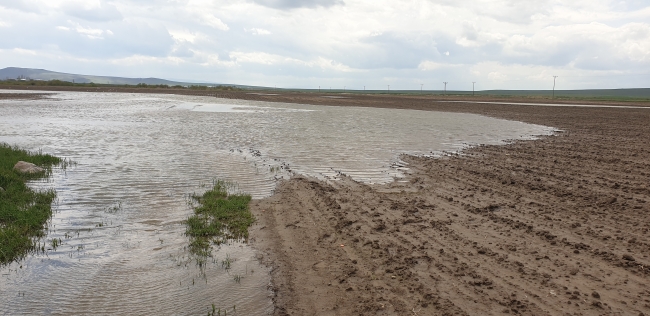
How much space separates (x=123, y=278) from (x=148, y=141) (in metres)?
14.0

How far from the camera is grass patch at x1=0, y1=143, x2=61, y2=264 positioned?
22.6ft

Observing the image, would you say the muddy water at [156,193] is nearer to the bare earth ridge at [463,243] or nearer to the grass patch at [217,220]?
the grass patch at [217,220]

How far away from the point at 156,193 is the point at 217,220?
8.90 feet

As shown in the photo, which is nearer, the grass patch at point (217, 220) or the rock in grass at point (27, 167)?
the grass patch at point (217, 220)

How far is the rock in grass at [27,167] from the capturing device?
1156 cm

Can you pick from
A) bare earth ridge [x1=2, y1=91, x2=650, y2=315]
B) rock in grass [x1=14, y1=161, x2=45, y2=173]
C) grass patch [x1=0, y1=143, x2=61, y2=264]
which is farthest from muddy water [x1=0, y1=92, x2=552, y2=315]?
bare earth ridge [x1=2, y1=91, x2=650, y2=315]

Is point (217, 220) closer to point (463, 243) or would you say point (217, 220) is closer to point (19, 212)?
point (19, 212)

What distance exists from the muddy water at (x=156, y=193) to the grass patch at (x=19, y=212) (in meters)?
0.23

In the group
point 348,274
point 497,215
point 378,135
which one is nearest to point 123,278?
point 348,274

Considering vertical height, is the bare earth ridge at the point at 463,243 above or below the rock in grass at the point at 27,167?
below

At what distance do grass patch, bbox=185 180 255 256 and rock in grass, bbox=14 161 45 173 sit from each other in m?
4.86

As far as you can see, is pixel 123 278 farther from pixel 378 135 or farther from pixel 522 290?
Answer: pixel 378 135

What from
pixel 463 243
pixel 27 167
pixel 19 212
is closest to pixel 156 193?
pixel 19 212

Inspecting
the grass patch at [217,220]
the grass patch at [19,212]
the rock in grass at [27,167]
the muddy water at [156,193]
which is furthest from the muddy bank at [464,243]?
the rock in grass at [27,167]
